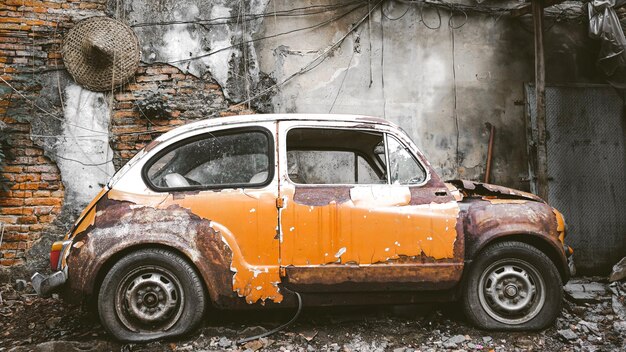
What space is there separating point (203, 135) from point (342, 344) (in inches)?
79.3

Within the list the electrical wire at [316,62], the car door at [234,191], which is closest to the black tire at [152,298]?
the car door at [234,191]

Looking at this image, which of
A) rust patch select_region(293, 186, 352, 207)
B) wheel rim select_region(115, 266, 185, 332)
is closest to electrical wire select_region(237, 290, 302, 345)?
wheel rim select_region(115, 266, 185, 332)

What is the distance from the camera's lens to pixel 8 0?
560cm

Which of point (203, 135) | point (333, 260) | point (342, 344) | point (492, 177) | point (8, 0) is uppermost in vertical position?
point (8, 0)

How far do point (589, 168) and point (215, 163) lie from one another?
5163 mm

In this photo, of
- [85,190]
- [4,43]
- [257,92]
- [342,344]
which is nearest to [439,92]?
[257,92]

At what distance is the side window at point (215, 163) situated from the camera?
11.8ft

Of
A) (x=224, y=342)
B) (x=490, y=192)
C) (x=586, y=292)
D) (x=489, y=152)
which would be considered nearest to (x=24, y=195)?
(x=224, y=342)

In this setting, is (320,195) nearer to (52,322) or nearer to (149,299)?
(149,299)

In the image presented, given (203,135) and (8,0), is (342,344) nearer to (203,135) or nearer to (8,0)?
(203,135)

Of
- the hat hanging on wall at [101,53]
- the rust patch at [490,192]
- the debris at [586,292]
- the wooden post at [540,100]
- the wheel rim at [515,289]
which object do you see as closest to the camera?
the wheel rim at [515,289]

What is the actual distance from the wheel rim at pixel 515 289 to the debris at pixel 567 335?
0.25m

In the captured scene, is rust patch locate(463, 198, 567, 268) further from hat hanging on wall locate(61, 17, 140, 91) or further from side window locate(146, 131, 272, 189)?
hat hanging on wall locate(61, 17, 140, 91)

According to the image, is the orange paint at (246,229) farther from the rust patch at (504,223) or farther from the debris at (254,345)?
the rust patch at (504,223)
